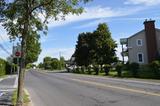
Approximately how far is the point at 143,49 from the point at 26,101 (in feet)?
144

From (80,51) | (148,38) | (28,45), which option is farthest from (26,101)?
(80,51)

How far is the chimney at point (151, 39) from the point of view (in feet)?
184

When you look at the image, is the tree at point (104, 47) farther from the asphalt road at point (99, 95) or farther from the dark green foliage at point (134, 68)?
the asphalt road at point (99, 95)

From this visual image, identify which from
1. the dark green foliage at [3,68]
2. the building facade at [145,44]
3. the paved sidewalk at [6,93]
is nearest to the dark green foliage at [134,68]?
the building facade at [145,44]

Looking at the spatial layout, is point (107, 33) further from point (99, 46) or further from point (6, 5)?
point (6, 5)

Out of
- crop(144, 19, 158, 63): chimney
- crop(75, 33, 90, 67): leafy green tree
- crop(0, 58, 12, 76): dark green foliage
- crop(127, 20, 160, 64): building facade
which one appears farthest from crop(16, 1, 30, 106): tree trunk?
crop(75, 33, 90, 67): leafy green tree

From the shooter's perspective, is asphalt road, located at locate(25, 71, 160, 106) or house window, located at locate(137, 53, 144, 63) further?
house window, located at locate(137, 53, 144, 63)

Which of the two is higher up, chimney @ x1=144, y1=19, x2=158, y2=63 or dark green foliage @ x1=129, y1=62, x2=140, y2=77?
chimney @ x1=144, y1=19, x2=158, y2=63

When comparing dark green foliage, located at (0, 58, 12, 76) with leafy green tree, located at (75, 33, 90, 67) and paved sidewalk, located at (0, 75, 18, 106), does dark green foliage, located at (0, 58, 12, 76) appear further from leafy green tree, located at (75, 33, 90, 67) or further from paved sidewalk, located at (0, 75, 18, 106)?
paved sidewalk, located at (0, 75, 18, 106)

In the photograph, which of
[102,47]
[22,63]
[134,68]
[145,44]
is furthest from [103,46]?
[22,63]

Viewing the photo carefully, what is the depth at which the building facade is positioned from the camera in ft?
185

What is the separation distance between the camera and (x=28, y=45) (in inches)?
630

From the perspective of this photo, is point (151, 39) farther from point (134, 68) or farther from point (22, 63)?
point (22, 63)

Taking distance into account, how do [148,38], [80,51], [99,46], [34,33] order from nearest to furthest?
[34,33] → [148,38] → [99,46] → [80,51]
